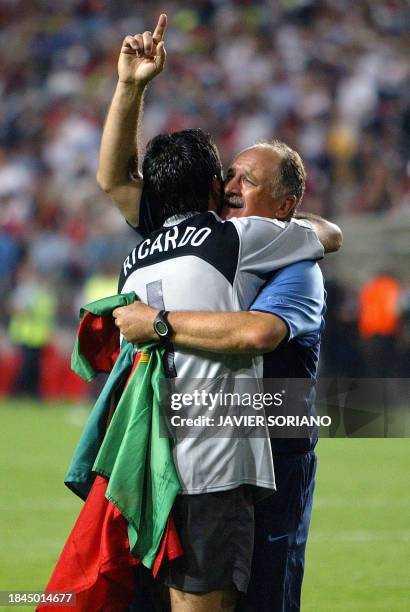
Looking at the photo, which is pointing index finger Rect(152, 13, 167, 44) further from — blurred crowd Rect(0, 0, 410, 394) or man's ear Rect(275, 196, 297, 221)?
blurred crowd Rect(0, 0, 410, 394)

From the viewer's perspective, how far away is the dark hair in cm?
320

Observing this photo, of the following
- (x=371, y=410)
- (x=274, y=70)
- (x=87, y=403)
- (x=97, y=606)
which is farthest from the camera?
(x=274, y=70)

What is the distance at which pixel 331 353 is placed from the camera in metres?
12.5

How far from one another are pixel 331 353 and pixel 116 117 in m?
9.41

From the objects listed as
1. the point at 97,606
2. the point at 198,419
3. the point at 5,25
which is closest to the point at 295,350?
the point at 198,419

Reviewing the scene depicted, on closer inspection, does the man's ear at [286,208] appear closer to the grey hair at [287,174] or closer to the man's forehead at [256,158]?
the grey hair at [287,174]

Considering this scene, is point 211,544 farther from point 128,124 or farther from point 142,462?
point 128,124

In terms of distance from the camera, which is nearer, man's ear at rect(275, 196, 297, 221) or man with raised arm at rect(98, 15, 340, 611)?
man with raised arm at rect(98, 15, 340, 611)

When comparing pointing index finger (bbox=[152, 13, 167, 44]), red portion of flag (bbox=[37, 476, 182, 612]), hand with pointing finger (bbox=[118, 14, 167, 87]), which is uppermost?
pointing index finger (bbox=[152, 13, 167, 44])

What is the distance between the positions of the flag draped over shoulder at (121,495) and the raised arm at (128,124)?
1.35ft

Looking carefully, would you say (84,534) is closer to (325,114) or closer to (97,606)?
(97,606)

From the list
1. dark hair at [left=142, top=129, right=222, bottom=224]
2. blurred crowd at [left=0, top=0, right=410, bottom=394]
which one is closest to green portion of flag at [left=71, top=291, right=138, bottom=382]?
dark hair at [left=142, top=129, right=222, bottom=224]

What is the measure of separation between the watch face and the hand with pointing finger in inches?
31.5

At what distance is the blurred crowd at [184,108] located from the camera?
14250 millimetres
